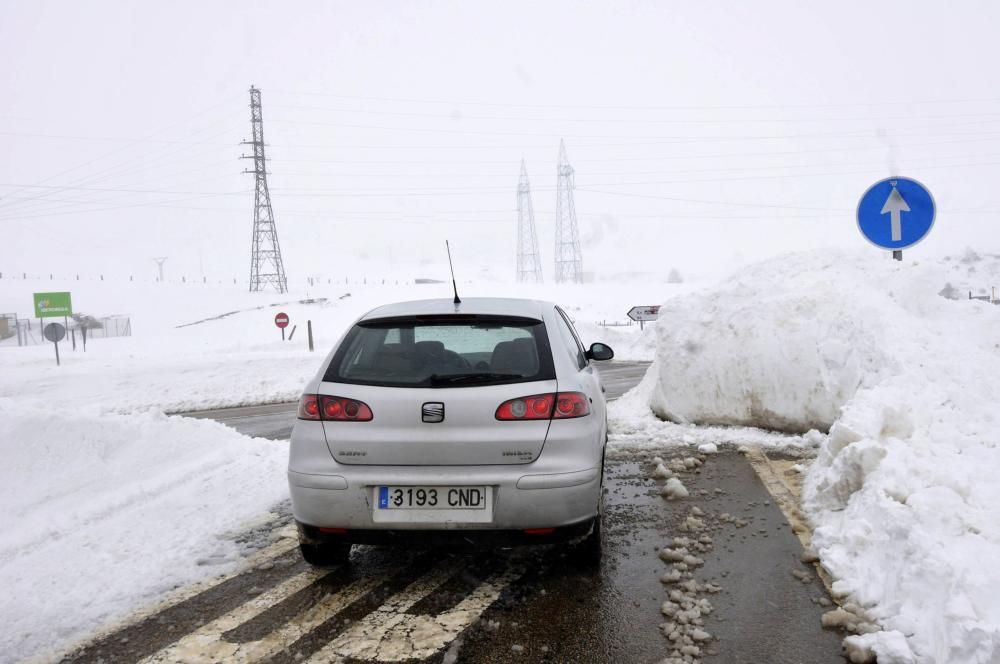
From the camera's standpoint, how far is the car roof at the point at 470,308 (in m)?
4.00

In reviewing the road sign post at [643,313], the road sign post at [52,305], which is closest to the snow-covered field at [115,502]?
the road sign post at [643,313]

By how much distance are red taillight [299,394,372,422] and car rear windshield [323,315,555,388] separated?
5.1 inches

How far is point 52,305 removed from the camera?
4131 cm

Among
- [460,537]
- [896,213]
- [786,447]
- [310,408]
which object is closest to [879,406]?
[786,447]

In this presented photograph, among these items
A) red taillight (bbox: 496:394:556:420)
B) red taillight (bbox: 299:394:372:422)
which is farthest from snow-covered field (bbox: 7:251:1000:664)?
red taillight (bbox: 496:394:556:420)

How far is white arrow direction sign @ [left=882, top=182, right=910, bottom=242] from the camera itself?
7.37m

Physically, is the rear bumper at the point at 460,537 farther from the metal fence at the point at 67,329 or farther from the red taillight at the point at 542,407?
the metal fence at the point at 67,329

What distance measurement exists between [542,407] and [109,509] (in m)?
3.82

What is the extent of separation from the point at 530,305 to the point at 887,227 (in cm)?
518

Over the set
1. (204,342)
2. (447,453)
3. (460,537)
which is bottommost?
(204,342)

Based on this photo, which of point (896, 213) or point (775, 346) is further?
point (775, 346)

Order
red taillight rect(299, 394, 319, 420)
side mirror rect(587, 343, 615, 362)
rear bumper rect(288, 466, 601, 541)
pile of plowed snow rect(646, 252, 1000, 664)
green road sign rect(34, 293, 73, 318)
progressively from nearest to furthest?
1. pile of plowed snow rect(646, 252, 1000, 664)
2. rear bumper rect(288, 466, 601, 541)
3. red taillight rect(299, 394, 319, 420)
4. side mirror rect(587, 343, 615, 362)
5. green road sign rect(34, 293, 73, 318)

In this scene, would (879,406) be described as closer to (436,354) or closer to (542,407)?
(542,407)

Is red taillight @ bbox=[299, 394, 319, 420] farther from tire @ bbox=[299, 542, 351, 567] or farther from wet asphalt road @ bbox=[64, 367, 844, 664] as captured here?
wet asphalt road @ bbox=[64, 367, 844, 664]
